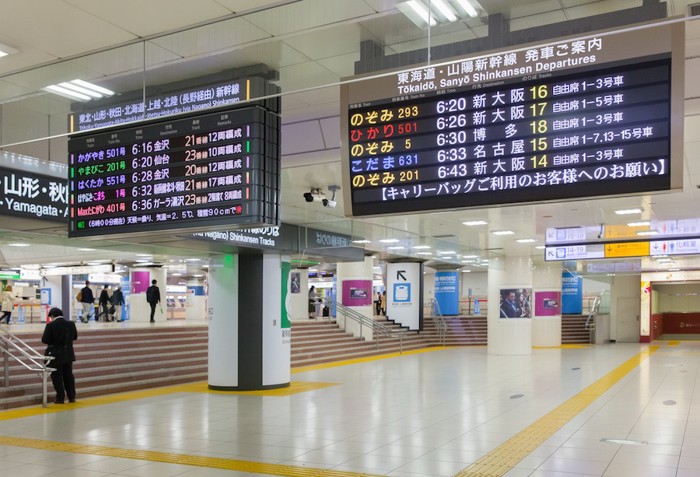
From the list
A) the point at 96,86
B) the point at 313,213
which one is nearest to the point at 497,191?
the point at 96,86

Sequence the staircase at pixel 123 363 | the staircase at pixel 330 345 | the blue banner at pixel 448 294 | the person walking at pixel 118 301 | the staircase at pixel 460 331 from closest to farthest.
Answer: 1. the staircase at pixel 123 363
2. the staircase at pixel 330 345
3. the person walking at pixel 118 301
4. the staircase at pixel 460 331
5. the blue banner at pixel 448 294

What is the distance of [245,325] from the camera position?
1253cm

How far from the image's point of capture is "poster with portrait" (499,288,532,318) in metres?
21.8

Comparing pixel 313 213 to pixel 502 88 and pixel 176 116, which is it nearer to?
pixel 176 116

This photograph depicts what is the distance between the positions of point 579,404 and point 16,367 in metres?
9.24

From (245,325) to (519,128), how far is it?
8.87 m

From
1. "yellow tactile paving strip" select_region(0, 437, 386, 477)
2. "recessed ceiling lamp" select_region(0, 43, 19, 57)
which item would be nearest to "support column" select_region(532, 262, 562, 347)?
"yellow tactile paving strip" select_region(0, 437, 386, 477)

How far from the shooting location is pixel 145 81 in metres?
5.29

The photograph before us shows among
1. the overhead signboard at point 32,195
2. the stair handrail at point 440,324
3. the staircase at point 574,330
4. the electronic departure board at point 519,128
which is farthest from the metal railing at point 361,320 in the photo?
the electronic departure board at point 519,128

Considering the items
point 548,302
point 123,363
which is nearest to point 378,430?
point 123,363

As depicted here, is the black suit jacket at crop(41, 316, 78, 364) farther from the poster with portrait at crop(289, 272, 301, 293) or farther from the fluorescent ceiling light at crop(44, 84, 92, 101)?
the poster with portrait at crop(289, 272, 301, 293)

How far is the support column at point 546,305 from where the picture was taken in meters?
25.6

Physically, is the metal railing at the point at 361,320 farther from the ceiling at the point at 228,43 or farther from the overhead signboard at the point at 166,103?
the overhead signboard at the point at 166,103

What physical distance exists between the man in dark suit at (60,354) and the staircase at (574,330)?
23.0 meters
